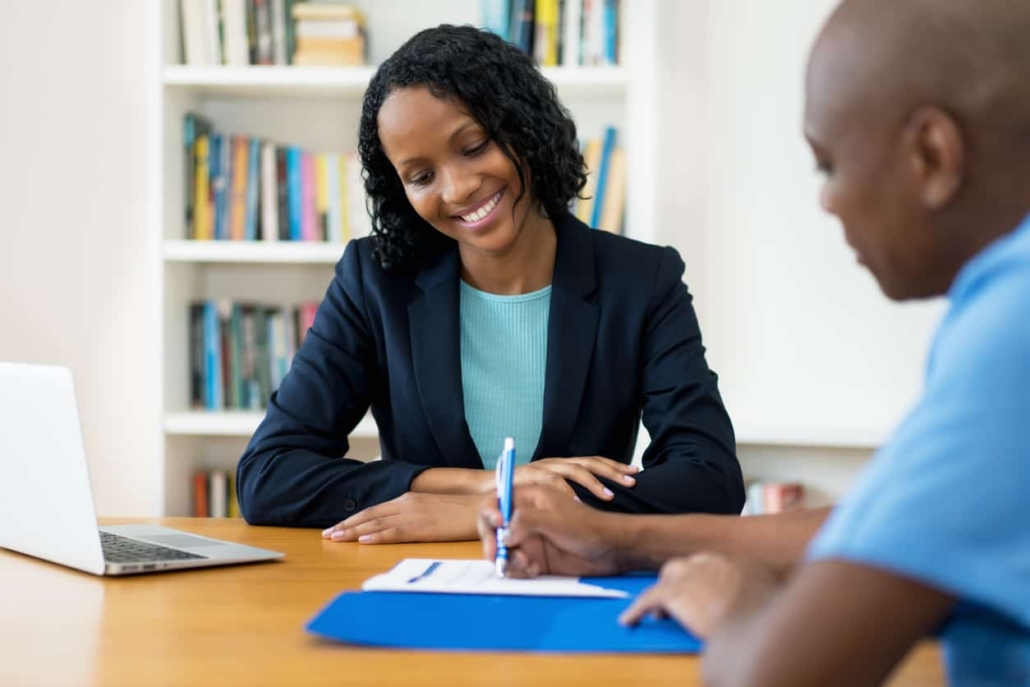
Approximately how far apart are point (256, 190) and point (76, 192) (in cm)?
54

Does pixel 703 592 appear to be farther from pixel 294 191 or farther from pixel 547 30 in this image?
pixel 294 191

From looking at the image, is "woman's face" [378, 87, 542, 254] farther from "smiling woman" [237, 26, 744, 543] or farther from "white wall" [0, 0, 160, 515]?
"white wall" [0, 0, 160, 515]

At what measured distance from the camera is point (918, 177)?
0.75 m

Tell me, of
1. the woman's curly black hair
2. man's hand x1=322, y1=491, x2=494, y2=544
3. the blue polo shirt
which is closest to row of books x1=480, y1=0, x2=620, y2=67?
the woman's curly black hair

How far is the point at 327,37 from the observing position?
291 cm

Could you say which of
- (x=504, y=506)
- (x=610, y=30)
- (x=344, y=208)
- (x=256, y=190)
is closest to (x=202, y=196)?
(x=256, y=190)

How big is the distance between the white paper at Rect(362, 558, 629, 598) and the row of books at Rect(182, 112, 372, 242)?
6.03ft

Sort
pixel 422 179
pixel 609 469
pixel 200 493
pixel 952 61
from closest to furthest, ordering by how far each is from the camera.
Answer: pixel 952 61, pixel 609 469, pixel 422 179, pixel 200 493

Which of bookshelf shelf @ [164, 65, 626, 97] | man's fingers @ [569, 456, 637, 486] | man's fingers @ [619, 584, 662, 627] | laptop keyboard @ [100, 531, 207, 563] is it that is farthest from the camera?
bookshelf shelf @ [164, 65, 626, 97]

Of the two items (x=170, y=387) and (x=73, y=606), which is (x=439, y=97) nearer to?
(x=73, y=606)

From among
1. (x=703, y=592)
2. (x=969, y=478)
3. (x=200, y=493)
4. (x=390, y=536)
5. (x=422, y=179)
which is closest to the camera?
(x=969, y=478)

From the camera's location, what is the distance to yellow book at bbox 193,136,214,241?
9.79ft

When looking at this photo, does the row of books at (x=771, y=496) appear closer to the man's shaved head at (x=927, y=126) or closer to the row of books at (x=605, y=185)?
the row of books at (x=605, y=185)

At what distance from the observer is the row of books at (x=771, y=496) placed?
9.66 feet
